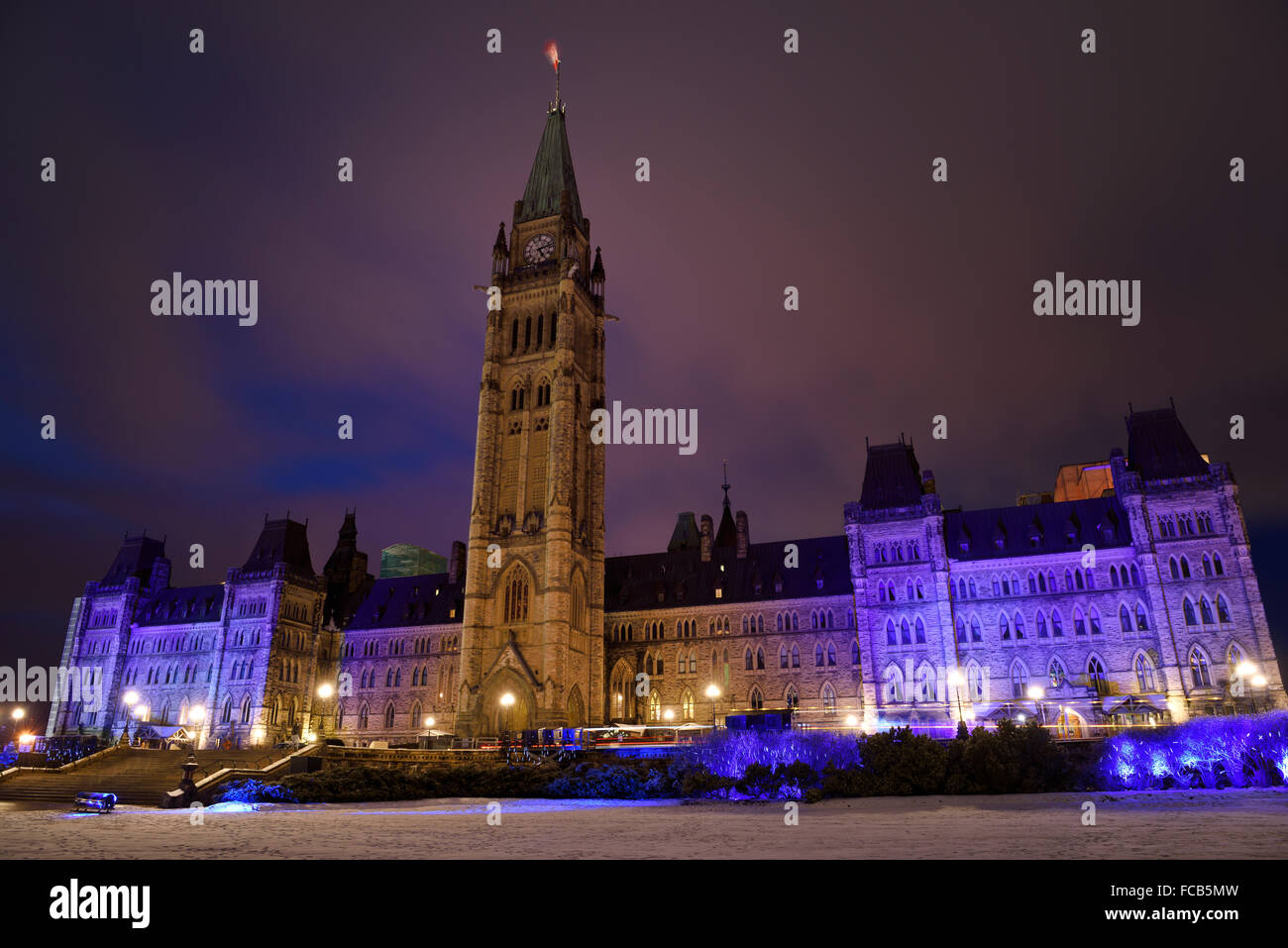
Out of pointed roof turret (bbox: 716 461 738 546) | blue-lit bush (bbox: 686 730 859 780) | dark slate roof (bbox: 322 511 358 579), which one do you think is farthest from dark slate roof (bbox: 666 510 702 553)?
blue-lit bush (bbox: 686 730 859 780)

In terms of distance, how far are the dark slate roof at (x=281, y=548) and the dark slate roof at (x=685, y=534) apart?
3899cm

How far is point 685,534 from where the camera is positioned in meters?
91.7

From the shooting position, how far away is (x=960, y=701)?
49.3 meters

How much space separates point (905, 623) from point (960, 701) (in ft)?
20.4

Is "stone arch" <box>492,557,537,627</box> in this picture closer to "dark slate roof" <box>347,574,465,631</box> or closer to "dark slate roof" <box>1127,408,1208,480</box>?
Answer: "dark slate roof" <box>347,574,465,631</box>

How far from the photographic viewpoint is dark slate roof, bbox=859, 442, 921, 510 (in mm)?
57666

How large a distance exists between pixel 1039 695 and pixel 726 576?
2513cm

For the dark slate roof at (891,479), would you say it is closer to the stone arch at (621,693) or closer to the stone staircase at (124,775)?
the stone arch at (621,693)

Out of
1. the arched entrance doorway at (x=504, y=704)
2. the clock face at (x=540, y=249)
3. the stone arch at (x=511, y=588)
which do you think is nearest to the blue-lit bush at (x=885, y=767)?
the arched entrance doorway at (x=504, y=704)

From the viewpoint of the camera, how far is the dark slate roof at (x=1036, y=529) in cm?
5269

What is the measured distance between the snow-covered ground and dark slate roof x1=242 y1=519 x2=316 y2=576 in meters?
56.3

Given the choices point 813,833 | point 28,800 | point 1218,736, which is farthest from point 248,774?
point 1218,736
